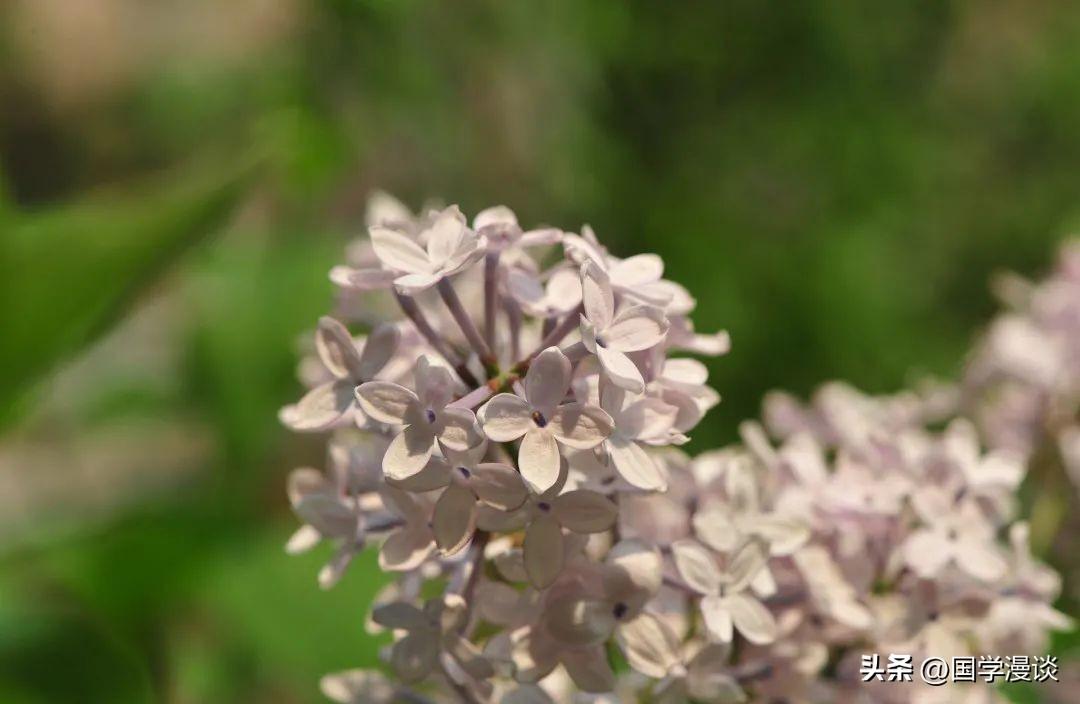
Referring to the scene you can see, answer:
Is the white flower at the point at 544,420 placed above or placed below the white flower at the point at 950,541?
above

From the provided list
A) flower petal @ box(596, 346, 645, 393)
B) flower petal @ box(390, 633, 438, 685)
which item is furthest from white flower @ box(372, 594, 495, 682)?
flower petal @ box(596, 346, 645, 393)

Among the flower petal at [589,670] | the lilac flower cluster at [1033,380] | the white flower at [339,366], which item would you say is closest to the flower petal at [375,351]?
the white flower at [339,366]

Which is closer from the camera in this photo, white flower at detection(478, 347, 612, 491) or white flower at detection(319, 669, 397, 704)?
white flower at detection(478, 347, 612, 491)

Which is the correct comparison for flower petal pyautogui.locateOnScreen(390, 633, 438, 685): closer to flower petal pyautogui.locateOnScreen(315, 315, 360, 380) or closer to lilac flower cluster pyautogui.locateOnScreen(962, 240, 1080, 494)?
flower petal pyautogui.locateOnScreen(315, 315, 360, 380)

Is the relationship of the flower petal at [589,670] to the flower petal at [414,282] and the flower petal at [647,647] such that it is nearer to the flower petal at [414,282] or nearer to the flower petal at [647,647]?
the flower petal at [647,647]

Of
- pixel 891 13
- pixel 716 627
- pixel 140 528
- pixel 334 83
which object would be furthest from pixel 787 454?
pixel 891 13

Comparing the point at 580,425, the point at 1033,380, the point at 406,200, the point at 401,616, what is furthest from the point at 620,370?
the point at 406,200
